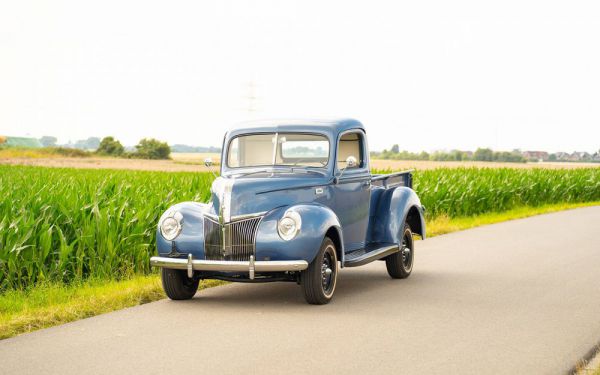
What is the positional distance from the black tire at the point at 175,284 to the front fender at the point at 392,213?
2830 millimetres

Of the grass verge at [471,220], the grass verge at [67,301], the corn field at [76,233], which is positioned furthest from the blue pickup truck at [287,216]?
the grass verge at [471,220]

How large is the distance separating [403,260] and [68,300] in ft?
15.6

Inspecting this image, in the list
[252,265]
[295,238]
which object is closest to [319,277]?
[295,238]

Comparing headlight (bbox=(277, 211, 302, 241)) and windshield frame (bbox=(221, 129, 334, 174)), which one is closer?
headlight (bbox=(277, 211, 302, 241))

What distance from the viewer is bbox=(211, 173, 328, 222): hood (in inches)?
381

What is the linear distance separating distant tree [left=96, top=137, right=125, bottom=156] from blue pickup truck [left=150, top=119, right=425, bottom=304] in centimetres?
8573

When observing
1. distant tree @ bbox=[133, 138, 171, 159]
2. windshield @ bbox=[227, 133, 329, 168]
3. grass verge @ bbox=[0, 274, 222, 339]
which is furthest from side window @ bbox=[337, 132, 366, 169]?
distant tree @ bbox=[133, 138, 171, 159]

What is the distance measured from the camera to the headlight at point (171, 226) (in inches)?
389

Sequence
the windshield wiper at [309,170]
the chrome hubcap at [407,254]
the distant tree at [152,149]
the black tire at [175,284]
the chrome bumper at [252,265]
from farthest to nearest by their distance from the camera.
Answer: the distant tree at [152,149], the chrome hubcap at [407,254], the windshield wiper at [309,170], the black tire at [175,284], the chrome bumper at [252,265]

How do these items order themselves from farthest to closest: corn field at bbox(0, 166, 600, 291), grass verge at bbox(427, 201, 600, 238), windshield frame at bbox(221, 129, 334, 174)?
grass verge at bbox(427, 201, 600, 238) → corn field at bbox(0, 166, 600, 291) → windshield frame at bbox(221, 129, 334, 174)

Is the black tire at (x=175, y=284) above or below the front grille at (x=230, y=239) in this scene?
below

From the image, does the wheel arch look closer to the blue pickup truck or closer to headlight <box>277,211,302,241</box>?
the blue pickup truck

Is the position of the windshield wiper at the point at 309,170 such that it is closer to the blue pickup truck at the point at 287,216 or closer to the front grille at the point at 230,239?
the blue pickup truck at the point at 287,216

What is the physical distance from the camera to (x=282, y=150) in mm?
11086
